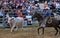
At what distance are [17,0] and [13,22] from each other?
2317 millimetres

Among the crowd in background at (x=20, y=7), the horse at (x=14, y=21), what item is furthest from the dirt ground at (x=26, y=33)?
the crowd in background at (x=20, y=7)

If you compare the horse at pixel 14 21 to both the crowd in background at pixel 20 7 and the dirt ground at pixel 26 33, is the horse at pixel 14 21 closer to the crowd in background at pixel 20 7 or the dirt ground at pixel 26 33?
the dirt ground at pixel 26 33

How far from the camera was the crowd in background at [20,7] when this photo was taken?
13555mm

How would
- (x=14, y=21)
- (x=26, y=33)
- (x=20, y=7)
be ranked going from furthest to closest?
1. (x=20, y=7)
2. (x=14, y=21)
3. (x=26, y=33)

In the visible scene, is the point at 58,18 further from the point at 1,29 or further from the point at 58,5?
the point at 1,29

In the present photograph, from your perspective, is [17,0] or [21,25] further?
[17,0]

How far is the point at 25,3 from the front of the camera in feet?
47.9

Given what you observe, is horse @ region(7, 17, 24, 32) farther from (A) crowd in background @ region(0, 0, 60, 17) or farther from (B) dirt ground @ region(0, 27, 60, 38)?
(A) crowd in background @ region(0, 0, 60, 17)

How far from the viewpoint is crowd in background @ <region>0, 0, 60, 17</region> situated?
13.6 metres

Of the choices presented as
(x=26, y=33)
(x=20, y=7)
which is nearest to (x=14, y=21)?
(x=26, y=33)

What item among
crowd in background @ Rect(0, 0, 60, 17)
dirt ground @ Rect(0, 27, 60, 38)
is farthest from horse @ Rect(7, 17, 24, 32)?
crowd in background @ Rect(0, 0, 60, 17)

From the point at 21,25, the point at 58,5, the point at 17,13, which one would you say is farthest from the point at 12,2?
the point at 58,5

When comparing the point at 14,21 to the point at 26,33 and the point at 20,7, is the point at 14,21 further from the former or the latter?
the point at 20,7

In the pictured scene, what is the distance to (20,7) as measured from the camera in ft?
46.6
